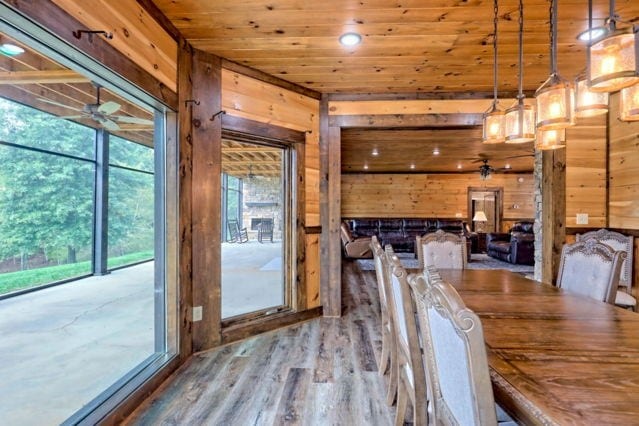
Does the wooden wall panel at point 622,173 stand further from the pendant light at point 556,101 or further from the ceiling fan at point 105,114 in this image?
the ceiling fan at point 105,114

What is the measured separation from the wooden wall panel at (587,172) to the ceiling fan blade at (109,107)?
183 inches

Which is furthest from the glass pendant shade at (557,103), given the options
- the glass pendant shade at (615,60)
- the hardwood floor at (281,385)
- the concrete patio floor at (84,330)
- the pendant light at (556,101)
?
the concrete patio floor at (84,330)

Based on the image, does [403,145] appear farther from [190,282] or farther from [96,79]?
[96,79]

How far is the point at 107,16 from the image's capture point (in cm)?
181

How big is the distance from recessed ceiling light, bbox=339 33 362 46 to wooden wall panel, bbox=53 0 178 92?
1327 mm

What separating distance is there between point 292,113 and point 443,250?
2.12 meters

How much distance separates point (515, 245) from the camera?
288 inches

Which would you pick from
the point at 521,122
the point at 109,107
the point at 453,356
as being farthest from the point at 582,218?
the point at 109,107

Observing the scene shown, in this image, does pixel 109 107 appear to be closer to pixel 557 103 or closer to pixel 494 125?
pixel 494 125

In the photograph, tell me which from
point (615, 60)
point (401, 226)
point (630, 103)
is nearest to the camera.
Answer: point (615, 60)

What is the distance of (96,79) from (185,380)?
209 centimetres

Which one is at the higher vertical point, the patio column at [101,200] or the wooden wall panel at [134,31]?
the wooden wall panel at [134,31]

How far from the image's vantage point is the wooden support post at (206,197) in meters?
2.81

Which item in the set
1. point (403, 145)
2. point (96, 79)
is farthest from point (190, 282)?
point (403, 145)
